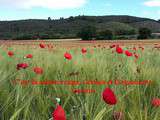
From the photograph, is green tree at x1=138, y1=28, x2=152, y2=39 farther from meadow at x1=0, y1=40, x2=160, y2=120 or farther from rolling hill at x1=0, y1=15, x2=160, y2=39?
meadow at x1=0, y1=40, x2=160, y2=120

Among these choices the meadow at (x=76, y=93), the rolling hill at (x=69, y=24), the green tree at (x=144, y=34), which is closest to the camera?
the meadow at (x=76, y=93)

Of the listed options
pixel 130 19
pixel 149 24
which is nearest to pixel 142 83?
pixel 149 24

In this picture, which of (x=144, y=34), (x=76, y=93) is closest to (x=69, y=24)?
(x=144, y=34)

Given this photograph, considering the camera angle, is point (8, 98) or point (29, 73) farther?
point (29, 73)

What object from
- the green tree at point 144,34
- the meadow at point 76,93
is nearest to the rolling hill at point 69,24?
the green tree at point 144,34

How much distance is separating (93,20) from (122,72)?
3175 inches

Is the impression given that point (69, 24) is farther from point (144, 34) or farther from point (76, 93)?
point (76, 93)

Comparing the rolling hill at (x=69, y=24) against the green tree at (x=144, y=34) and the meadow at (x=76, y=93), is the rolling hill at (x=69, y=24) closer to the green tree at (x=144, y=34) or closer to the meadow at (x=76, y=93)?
the green tree at (x=144, y=34)

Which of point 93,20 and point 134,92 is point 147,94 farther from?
point 93,20

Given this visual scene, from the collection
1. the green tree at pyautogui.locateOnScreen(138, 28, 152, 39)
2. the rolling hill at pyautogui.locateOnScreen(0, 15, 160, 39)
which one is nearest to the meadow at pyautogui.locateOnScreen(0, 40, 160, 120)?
the green tree at pyautogui.locateOnScreen(138, 28, 152, 39)

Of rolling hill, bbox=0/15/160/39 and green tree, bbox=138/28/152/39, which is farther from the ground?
green tree, bbox=138/28/152/39

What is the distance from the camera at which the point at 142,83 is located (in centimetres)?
246

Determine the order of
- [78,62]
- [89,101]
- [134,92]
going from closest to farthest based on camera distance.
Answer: [89,101] < [134,92] < [78,62]

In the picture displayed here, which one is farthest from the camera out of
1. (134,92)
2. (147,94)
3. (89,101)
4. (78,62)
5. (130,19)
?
(130,19)
